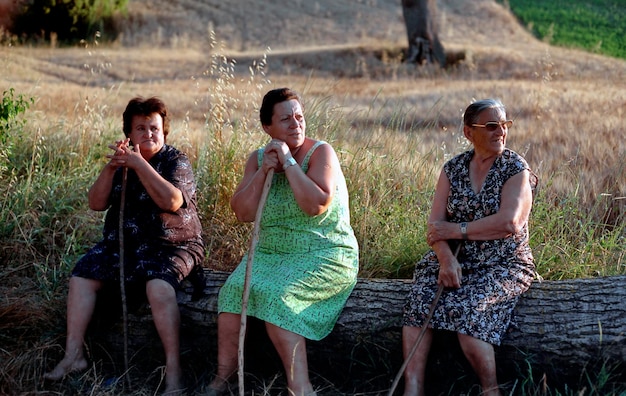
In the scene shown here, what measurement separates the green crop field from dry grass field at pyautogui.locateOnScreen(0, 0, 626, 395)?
0.51m

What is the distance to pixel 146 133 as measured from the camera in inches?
179

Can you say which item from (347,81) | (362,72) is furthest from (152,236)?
(362,72)

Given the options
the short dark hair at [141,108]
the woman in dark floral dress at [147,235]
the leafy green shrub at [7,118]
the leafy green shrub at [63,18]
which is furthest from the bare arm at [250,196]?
the leafy green shrub at [63,18]

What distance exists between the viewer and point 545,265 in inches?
194

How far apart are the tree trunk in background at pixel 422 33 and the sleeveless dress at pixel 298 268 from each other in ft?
A: 48.1

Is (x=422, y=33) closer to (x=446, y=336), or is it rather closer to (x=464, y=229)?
(x=464, y=229)

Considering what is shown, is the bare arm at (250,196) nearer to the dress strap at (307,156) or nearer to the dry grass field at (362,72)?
the dress strap at (307,156)

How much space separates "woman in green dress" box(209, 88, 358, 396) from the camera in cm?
394

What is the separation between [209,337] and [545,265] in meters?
1.93

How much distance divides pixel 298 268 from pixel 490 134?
1083 mm

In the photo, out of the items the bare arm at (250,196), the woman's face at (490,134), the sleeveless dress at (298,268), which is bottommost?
the sleeveless dress at (298,268)

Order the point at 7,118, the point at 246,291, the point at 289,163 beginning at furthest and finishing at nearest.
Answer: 1. the point at 7,118
2. the point at 289,163
3. the point at 246,291

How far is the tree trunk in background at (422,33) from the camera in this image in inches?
733

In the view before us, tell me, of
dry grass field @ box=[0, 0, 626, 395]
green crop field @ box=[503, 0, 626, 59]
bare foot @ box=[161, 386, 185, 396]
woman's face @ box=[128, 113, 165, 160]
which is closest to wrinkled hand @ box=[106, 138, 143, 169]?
woman's face @ box=[128, 113, 165, 160]
